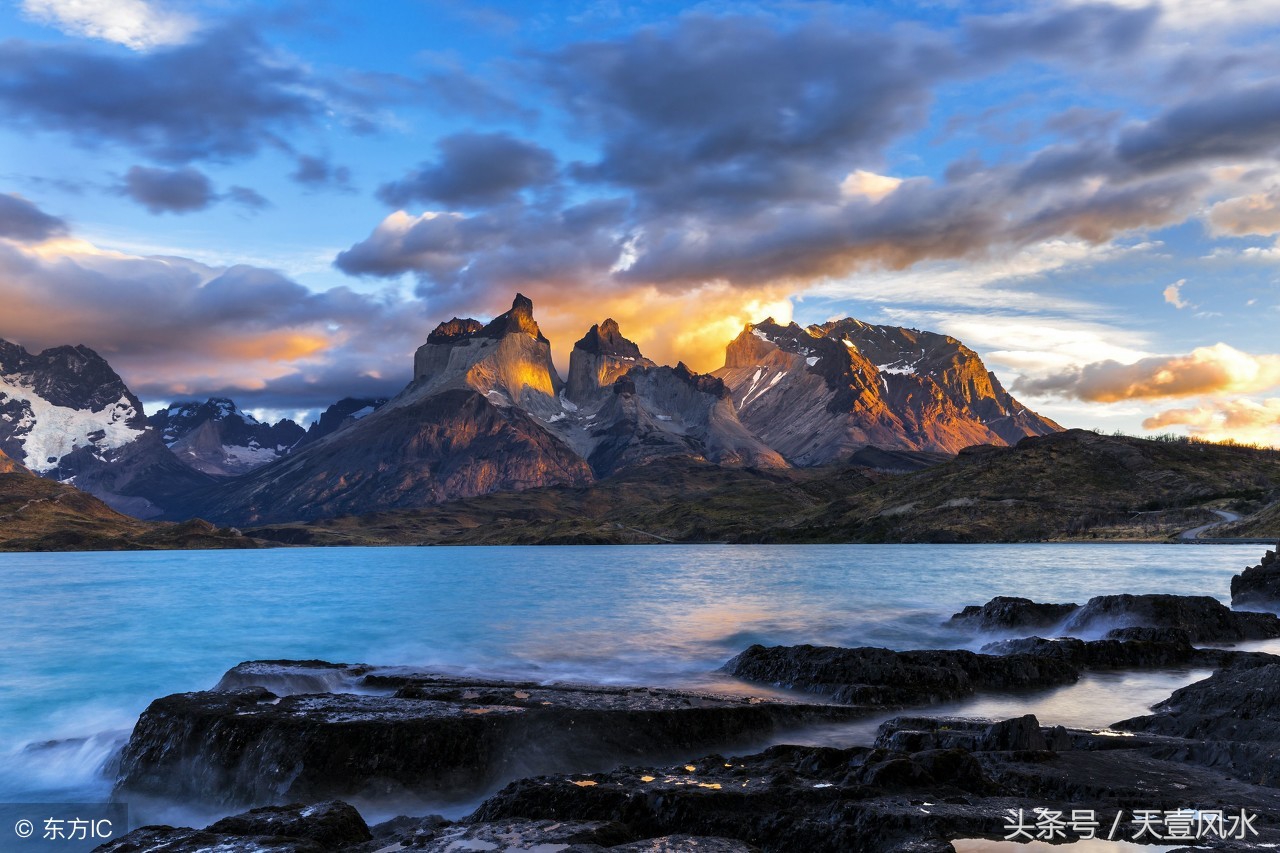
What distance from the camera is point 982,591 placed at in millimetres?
92188

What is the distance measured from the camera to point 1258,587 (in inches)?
2552

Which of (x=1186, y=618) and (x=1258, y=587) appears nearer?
(x=1186, y=618)

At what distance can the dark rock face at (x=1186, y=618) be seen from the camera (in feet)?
153

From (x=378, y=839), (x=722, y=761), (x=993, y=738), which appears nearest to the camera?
(x=378, y=839)

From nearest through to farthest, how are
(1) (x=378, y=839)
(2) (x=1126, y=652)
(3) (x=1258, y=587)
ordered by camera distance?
1. (1) (x=378, y=839)
2. (2) (x=1126, y=652)
3. (3) (x=1258, y=587)

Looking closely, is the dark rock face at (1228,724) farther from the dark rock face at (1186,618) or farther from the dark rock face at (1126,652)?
the dark rock face at (1186,618)

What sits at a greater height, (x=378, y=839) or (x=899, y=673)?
(x=378, y=839)

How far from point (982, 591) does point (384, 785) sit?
83.7 metres

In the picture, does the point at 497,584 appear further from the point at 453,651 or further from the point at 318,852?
the point at 318,852

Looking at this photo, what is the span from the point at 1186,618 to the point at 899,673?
25.1 meters

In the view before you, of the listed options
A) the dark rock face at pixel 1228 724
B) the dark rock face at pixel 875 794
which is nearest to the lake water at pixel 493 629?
the dark rock face at pixel 1228 724

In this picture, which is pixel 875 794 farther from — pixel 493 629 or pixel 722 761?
pixel 493 629

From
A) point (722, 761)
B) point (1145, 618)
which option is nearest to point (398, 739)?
point (722, 761)

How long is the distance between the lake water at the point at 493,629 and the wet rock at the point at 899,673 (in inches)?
56.8
